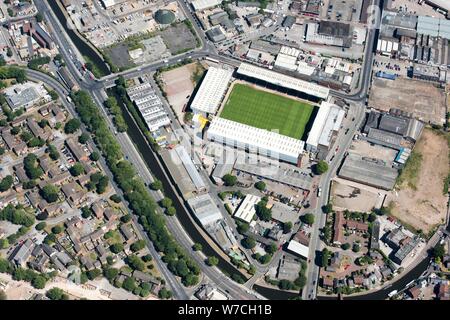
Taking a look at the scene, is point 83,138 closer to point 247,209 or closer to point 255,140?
point 255,140

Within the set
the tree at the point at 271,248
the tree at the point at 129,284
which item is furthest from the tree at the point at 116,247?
the tree at the point at 271,248

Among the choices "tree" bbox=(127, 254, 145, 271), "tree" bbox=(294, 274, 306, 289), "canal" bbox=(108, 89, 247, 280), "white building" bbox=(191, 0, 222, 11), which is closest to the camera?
"tree" bbox=(294, 274, 306, 289)

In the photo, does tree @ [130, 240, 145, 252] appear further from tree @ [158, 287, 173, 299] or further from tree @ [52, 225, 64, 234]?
tree @ [52, 225, 64, 234]

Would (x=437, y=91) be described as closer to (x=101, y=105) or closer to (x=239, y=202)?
(x=239, y=202)

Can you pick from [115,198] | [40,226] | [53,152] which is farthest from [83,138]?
[40,226]

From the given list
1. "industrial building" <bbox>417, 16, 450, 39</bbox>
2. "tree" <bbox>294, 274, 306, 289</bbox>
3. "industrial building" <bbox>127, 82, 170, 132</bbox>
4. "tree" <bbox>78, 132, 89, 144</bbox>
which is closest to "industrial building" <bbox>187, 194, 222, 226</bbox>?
"tree" <bbox>294, 274, 306, 289</bbox>

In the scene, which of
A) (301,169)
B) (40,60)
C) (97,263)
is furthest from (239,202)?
(40,60)
